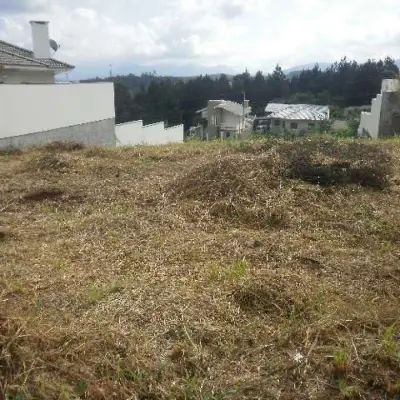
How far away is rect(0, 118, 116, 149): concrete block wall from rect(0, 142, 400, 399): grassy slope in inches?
198

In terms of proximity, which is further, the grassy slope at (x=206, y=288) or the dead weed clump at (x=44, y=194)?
the dead weed clump at (x=44, y=194)

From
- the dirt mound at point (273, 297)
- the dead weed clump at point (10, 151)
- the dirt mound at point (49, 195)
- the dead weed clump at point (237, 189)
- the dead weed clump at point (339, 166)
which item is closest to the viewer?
the dirt mound at point (273, 297)

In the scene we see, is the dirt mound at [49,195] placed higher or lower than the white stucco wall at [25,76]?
lower

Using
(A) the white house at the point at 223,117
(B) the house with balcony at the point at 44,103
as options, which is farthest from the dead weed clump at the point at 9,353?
(A) the white house at the point at 223,117

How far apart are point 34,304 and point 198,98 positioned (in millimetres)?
31565

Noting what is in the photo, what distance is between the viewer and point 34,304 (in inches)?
96.5

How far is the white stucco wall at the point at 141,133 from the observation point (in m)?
14.2

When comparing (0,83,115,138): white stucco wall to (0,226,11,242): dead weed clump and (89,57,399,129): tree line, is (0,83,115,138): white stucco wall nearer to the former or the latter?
(0,226,11,242): dead weed clump

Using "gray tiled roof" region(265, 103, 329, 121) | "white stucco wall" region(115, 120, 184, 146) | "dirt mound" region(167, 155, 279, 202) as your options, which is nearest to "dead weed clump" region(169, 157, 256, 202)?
"dirt mound" region(167, 155, 279, 202)

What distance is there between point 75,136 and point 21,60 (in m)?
2.69

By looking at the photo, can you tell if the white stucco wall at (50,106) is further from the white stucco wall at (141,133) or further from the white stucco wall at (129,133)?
the white stucco wall at (141,133)

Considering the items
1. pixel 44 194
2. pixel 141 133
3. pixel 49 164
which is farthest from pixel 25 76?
pixel 44 194

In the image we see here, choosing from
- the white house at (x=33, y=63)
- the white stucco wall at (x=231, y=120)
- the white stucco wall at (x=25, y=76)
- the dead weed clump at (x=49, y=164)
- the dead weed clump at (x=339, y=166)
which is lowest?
the white stucco wall at (x=231, y=120)

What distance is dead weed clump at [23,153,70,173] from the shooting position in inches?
226
